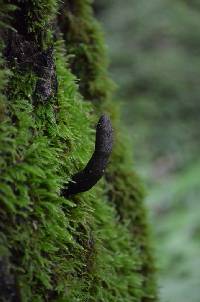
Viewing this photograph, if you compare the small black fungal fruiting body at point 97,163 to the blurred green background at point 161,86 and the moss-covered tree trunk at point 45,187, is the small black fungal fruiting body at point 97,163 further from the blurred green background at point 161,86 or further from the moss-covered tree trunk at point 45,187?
the blurred green background at point 161,86

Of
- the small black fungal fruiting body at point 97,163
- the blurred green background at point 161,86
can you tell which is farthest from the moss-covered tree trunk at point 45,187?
the blurred green background at point 161,86

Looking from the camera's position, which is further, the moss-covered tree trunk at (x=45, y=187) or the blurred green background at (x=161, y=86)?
the blurred green background at (x=161, y=86)

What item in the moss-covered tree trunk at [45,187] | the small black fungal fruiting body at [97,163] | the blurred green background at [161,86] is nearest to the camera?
the moss-covered tree trunk at [45,187]

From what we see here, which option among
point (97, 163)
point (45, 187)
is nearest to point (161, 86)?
point (97, 163)

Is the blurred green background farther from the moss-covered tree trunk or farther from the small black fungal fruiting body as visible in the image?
the small black fungal fruiting body

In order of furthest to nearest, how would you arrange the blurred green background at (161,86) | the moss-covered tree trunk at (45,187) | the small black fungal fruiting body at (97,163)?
the blurred green background at (161,86), the small black fungal fruiting body at (97,163), the moss-covered tree trunk at (45,187)

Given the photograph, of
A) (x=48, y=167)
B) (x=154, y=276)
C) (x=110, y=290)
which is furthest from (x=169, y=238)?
(x=48, y=167)

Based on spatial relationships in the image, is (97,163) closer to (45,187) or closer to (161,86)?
(45,187)

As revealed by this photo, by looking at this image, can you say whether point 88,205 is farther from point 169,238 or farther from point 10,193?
point 169,238
